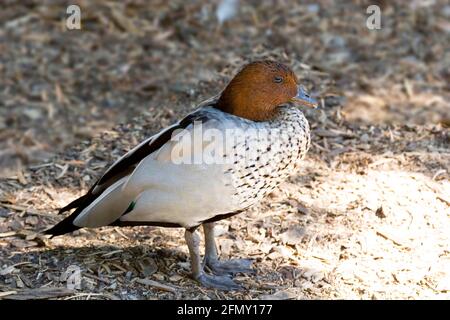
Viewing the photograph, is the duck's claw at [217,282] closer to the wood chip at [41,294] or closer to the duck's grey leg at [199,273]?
the duck's grey leg at [199,273]

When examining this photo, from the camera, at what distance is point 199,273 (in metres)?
3.45

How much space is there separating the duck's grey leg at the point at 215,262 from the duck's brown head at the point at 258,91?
20.8 inches

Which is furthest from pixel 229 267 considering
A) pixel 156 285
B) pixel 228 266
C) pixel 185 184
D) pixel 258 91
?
pixel 258 91

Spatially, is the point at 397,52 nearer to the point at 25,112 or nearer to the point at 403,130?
the point at 403,130

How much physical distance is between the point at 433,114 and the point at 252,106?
2.25 metres

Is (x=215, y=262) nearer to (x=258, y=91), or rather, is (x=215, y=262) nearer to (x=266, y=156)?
(x=266, y=156)

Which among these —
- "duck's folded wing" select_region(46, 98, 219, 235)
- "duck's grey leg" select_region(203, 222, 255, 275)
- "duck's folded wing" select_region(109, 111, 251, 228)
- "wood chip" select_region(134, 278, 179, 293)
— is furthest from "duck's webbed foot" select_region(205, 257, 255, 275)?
"duck's folded wing" select_region(46, 98, 219, 235)

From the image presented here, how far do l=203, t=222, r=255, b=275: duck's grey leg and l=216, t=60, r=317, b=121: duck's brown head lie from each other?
528 millimetres

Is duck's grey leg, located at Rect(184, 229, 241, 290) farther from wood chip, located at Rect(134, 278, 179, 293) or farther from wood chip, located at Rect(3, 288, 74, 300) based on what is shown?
wood chip, located at Rect(3, 288, 74, 300)

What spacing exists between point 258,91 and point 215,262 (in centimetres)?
79

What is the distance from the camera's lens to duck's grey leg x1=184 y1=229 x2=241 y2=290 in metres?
3.37

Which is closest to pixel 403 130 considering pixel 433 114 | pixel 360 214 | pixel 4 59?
pixel 433 114

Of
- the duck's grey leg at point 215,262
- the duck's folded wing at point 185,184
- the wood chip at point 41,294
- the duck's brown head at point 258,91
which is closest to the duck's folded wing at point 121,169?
the duck's folded wing at point 185,184
